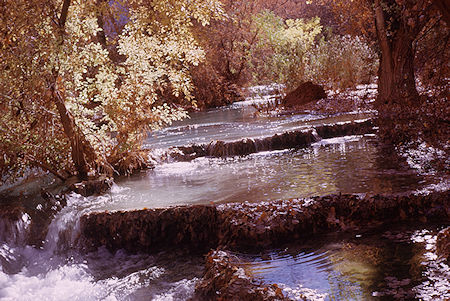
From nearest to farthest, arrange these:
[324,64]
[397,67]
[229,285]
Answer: [229,285], [397,67], [324,64]

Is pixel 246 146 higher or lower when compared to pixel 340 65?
lower

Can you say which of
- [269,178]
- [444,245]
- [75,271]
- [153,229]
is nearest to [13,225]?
[75,271]

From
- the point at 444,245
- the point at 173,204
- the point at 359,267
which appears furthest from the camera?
the point at 173,204

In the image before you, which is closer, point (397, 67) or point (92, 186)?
point (92, 186)

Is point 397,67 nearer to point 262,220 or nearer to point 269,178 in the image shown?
point 269,178

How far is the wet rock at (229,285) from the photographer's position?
14.3 feet

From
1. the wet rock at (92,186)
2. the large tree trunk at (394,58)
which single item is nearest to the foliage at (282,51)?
the large tree trunk at (394,58)

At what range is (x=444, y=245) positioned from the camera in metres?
4.78

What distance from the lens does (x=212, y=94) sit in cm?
2756

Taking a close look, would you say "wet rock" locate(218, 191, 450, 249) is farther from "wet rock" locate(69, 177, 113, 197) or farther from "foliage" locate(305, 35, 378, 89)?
"foliage" locate(305, 35, 378, 89)

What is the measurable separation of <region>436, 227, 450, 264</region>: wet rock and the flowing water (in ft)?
2.73

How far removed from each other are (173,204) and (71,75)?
4.00 meters

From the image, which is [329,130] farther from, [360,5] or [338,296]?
[338,296]

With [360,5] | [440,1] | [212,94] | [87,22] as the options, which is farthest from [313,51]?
[440,1]
